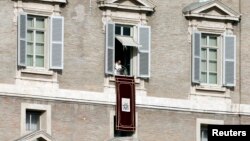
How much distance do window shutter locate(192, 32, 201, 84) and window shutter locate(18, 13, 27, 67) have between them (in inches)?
314

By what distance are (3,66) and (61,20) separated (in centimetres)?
322

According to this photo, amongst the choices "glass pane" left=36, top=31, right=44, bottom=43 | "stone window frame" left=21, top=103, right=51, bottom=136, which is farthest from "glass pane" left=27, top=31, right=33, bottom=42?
"stone window frame" left=21, top=103, right=51, bottom=136

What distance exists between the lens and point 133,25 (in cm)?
8806

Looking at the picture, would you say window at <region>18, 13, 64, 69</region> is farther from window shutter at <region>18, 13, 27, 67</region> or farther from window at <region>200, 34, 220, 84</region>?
window at <region>200, 34, 220, 84</region>

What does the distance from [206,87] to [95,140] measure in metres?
5.91

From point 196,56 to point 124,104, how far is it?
13.4ft

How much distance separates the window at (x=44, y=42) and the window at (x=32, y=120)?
73.7 inches

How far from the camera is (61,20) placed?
283 ft

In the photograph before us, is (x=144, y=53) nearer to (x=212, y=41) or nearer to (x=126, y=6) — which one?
(x=126, y=6)

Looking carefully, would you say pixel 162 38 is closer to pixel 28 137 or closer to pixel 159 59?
pixel 159 59

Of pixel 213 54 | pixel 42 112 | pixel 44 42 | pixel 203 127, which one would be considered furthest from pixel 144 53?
pixel 42 112

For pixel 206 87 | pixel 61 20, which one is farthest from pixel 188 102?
pixel 61 20

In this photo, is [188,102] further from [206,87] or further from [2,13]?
[2,13]

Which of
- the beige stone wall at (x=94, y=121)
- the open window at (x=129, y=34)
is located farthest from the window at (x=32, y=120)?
the open window at (x=129, y=34)
